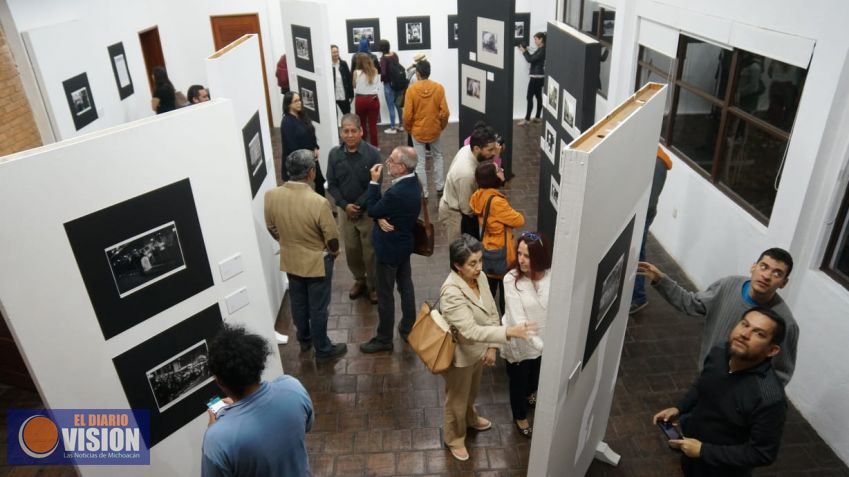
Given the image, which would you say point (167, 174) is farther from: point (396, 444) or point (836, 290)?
point (836, 290)

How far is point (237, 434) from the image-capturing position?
240 centimetres

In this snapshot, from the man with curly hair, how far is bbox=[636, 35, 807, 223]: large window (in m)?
4.49

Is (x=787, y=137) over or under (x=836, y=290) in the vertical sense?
over

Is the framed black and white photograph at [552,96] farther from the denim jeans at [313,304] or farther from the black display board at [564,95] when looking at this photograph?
the denim jeans at [313,304]

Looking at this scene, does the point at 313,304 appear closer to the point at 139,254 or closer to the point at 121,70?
the point at 139,254

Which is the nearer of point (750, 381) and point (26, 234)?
point (26, 234)

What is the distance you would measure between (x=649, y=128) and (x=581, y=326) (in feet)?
3.80

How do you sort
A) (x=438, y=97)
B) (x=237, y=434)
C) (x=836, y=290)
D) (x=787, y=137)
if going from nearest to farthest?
(x=237, y=434) → (x=836, y=290) → (x=787, y=137) → (x=438, y=97)

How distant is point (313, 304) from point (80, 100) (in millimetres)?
4498

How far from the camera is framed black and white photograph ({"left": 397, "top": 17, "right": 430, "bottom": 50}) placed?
11859 millimetres

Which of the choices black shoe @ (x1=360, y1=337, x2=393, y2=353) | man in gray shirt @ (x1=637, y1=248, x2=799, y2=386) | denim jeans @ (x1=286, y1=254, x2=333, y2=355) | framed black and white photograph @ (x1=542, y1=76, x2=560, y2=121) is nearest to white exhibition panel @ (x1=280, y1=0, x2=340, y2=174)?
framed black and white photograph @ (x1=542, y1=76, x2=560, y2=121)

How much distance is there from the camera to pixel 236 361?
2395 mm

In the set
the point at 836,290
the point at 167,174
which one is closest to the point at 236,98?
the point at 167,174

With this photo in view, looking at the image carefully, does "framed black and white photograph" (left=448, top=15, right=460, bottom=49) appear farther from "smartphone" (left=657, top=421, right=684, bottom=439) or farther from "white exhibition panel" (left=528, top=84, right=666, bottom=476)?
"smartphone" (left=657, top=421, right=684, bottom=439)
